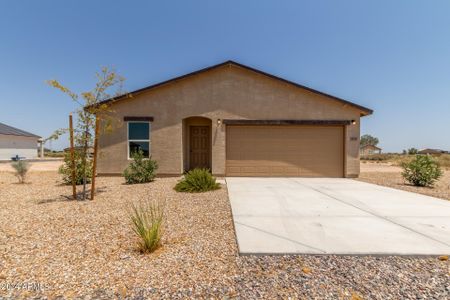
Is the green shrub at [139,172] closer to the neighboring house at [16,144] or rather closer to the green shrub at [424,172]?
the green shrub at [424,172]

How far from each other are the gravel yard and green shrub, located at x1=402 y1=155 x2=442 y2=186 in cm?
823

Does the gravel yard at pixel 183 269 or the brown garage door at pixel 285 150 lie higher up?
the brown garage door at pixel 285 150

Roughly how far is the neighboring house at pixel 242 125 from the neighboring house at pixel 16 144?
2299 cm

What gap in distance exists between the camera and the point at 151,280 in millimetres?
2553

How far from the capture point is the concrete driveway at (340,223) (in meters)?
3.31

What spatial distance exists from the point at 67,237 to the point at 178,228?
1.78 m

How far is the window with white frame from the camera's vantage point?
10.9 m

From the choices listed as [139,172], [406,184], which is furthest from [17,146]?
[406,184]

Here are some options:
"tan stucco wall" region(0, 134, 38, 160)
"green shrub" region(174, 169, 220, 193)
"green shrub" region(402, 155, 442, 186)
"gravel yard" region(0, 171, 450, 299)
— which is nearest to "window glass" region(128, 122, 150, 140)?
"green shrub" region(174, 169, 220, 193)

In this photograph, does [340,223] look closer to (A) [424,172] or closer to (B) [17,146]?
(A) [424,172]

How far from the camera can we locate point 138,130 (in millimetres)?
10961

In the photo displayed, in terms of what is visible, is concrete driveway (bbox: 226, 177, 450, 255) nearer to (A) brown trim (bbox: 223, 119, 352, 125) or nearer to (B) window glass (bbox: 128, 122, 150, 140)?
(A) brown trim (bbox: 223, 119, 352, 125)

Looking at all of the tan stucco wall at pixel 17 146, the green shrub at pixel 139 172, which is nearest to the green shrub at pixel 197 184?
the green shrub at pixel 139 172

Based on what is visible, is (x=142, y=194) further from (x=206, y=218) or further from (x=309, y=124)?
(x=309, y=124)
